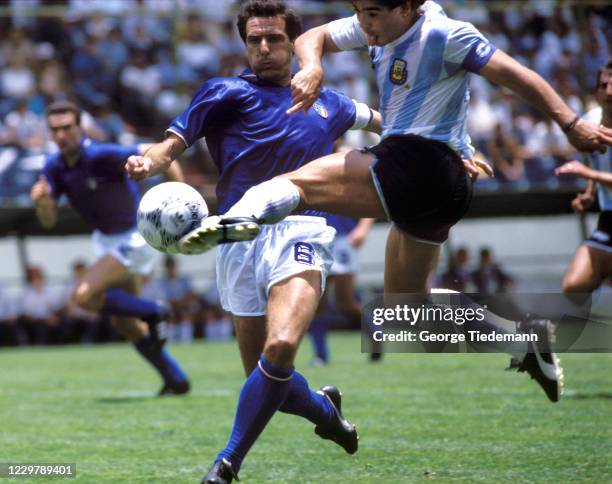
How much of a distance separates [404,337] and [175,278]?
1180 centimetres

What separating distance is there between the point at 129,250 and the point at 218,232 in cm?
553

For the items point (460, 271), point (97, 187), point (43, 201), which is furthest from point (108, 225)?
point (460, 271)

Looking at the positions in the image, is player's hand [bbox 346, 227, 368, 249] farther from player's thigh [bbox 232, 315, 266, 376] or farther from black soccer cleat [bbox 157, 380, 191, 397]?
player's thigh [bbox 232, 315, 266, 376]

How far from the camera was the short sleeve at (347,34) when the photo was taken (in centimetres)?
554

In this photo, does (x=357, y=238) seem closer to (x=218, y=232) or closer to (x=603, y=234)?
(x=603, y=234)

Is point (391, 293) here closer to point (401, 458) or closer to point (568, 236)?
point (401, 458)

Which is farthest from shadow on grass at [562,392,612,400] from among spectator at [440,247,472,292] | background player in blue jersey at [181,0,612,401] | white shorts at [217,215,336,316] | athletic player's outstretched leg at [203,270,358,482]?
spectator at [440,247,472,292]

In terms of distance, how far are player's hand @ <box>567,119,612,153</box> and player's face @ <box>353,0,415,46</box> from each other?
86cm

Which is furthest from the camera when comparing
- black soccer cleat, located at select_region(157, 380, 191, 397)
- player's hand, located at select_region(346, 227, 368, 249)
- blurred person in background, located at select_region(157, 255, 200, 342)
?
blurred person in background, located at select_region(157, 255, 200, 342)

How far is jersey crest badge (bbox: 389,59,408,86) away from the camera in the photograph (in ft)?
17.0

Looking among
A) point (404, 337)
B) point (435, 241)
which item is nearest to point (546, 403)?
point (404, 337)

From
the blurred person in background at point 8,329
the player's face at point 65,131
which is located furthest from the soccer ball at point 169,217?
the blurred person in background at point 8,329

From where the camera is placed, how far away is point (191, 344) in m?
17.7

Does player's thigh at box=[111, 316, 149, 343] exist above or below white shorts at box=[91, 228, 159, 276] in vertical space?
below
